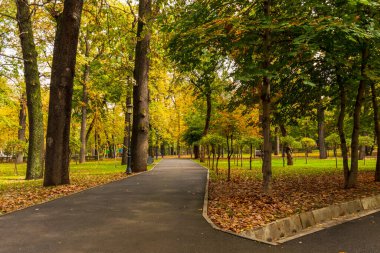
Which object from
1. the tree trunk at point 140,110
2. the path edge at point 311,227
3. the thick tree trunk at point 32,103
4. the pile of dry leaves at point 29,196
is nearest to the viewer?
the path edge at point 311,227

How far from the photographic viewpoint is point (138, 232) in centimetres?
598

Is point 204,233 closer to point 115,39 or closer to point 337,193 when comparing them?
point 337,193

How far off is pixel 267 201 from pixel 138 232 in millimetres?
4115

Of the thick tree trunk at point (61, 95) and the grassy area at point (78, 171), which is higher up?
the thick tree trunk at point (61, 95)

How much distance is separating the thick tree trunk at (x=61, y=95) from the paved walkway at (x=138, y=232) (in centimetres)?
364

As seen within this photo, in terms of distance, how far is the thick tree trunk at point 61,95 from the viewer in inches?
482

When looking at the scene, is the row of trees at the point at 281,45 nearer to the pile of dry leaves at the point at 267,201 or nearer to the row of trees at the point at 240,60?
the row of trees at the point at 240,60

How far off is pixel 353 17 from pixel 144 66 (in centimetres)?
1475

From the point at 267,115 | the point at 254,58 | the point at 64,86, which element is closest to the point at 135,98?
the point at 64,86

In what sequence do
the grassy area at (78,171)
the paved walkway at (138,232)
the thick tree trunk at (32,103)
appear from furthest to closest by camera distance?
the grassy area at (78,171), the thick tree trunk at (32,103), the paved walkway at (138,232)

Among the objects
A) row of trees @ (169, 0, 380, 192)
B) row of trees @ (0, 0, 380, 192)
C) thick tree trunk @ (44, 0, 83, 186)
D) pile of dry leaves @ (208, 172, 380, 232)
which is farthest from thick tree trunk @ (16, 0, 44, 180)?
row of trees @ (169, 0, 380, 192)

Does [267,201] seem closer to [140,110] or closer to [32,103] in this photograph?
[140,110]

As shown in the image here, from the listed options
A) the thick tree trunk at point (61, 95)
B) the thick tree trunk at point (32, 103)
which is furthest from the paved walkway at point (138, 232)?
the thick tree trunk at point (32, 103)

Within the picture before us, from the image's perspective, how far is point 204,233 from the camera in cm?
589
